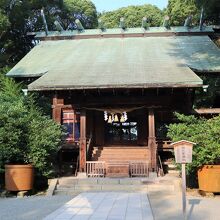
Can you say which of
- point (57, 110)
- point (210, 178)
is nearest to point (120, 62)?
point (57, 110)

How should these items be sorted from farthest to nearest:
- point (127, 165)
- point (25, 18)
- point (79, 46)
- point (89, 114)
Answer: point (25, 18), point (79, 46), point (89, 114), point (127, 165)

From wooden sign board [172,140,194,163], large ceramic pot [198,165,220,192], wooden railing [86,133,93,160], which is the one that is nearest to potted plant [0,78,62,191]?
wooden railing [86,133,93,160]

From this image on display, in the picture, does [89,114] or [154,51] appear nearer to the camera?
Result: [89,114]

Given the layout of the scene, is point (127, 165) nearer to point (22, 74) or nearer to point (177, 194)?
point (177, 194)

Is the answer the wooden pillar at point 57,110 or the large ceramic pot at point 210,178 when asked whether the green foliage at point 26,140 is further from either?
the large ceramic pot at point 210,178

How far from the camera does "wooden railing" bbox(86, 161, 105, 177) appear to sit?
50.1 feet

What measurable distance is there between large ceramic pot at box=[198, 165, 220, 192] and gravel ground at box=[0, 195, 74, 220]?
4.26 m

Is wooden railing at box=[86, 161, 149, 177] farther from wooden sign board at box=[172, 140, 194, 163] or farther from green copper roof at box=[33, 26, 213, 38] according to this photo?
green copper roof at box=[33, 26, 213, 38]

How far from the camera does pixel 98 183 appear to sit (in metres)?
13.9

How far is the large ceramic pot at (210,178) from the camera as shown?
11.9 m

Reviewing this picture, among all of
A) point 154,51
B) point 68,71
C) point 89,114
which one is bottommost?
point 89,114

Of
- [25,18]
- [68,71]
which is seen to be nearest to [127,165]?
[68,71]

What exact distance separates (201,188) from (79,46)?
513 inches

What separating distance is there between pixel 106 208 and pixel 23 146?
5.48 m
